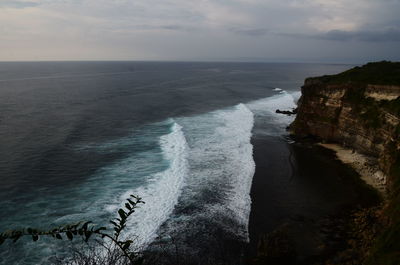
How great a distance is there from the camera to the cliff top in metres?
42.9

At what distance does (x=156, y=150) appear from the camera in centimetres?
4200

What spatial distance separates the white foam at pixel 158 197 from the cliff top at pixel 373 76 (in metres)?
29.6

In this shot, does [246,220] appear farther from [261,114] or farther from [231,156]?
[261,114]

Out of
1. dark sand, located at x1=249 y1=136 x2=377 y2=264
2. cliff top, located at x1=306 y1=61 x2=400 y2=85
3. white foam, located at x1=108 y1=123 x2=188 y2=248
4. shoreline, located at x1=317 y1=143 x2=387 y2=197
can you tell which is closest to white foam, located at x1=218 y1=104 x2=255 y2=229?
dark sand, located at x1=249 y1=136 x2=377 y2=264

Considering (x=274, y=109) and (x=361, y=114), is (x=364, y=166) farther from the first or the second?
(x=274, y=109)

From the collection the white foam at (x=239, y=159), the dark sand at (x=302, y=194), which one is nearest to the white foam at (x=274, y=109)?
the white foam at (x=239, y=159)

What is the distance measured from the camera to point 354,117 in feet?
141

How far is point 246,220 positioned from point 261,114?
48166 mm

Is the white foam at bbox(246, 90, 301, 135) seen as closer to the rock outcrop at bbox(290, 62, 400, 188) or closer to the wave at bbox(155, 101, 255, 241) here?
the rock outcrop at bbox(290, 62, 400, 188)

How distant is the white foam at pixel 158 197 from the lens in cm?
2322

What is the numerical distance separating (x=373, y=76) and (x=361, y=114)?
10.1 m

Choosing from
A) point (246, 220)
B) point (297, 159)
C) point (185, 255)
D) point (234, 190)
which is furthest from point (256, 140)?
point (185, 255)

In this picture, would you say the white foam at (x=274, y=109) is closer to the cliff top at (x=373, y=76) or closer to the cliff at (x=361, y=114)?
the cliff at (x=361, y=114)

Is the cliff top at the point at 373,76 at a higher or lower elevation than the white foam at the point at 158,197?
higher
